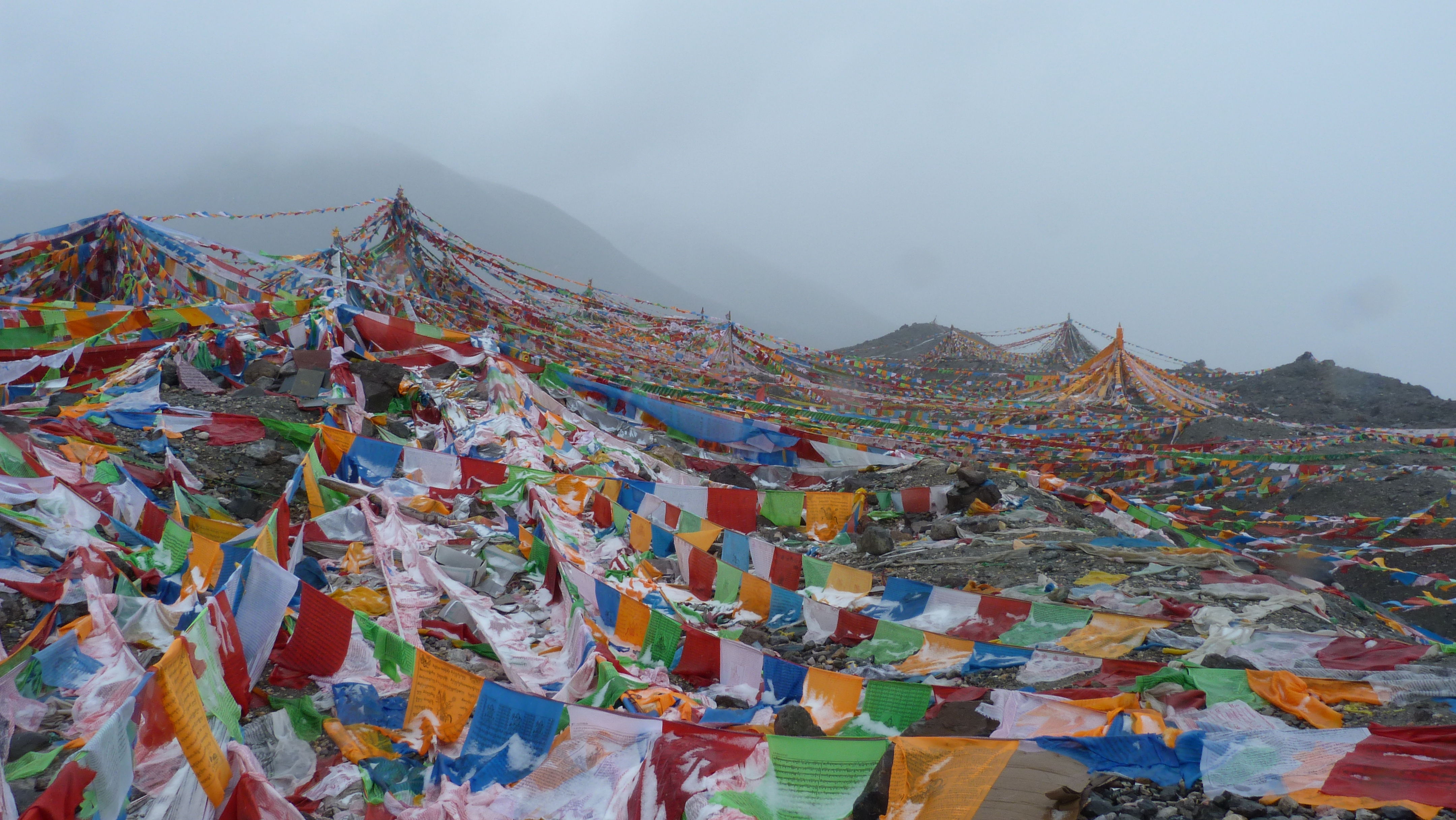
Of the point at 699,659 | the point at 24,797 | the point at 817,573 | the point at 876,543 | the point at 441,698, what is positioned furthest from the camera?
the point at 876,543

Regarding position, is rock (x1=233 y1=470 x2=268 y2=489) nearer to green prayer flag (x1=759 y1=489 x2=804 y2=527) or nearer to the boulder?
green prayer flag (x1=759 y1=489 x2=804 y2=527)

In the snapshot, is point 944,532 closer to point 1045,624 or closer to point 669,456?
point 1045,624

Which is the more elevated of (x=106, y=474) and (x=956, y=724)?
(x=956, y=724)

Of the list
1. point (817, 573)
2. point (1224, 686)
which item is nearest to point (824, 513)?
point (817, 573)

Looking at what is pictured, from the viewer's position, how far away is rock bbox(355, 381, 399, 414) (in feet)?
34.5

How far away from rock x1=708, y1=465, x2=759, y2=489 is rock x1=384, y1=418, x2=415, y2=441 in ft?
11.9

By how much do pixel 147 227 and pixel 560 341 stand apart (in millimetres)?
6866

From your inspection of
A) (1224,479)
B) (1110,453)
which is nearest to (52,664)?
(1110,453)

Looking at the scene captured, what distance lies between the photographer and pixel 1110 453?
11.6 meters

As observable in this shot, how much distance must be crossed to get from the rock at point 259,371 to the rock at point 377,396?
103 cm

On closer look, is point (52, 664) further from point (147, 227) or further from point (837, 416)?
point (147, 227)

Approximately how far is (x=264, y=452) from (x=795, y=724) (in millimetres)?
6450

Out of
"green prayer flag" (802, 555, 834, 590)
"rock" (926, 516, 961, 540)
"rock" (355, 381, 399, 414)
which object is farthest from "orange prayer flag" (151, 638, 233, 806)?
"rock" (355, 381, 399, 414)

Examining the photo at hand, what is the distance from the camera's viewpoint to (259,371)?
10.2 metres
